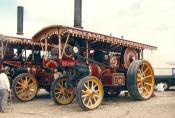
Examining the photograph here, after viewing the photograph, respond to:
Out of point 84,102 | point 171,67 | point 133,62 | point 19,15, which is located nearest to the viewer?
point 84,102

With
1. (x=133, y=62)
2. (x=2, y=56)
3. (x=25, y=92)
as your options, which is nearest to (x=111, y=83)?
(x=133, y=62)

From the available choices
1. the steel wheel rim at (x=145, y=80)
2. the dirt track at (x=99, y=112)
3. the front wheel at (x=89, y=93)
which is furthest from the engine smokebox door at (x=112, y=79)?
the dirt track at (x=99, y=112)

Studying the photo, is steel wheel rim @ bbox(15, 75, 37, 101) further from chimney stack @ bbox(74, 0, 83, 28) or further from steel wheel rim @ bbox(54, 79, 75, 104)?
chimney stack @ bbox(74, 0, 83, 28)

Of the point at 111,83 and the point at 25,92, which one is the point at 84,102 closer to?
the point at 111,83

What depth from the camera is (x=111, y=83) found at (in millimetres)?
12766

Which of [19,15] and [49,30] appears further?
[19,15]

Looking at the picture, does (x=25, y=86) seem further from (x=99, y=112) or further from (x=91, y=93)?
(x=99, y=112)

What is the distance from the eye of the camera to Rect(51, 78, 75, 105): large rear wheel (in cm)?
1268

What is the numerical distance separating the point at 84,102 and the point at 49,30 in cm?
289

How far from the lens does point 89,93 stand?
11.2 metres

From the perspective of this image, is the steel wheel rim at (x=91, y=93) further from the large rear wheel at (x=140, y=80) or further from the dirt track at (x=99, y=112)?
the large rear wheel at (x=140, y=80)

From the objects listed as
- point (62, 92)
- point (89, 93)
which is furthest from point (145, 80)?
point (89, 93)

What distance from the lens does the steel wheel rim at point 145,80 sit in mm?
13399

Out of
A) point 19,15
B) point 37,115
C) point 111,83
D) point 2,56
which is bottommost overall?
point 37,115
